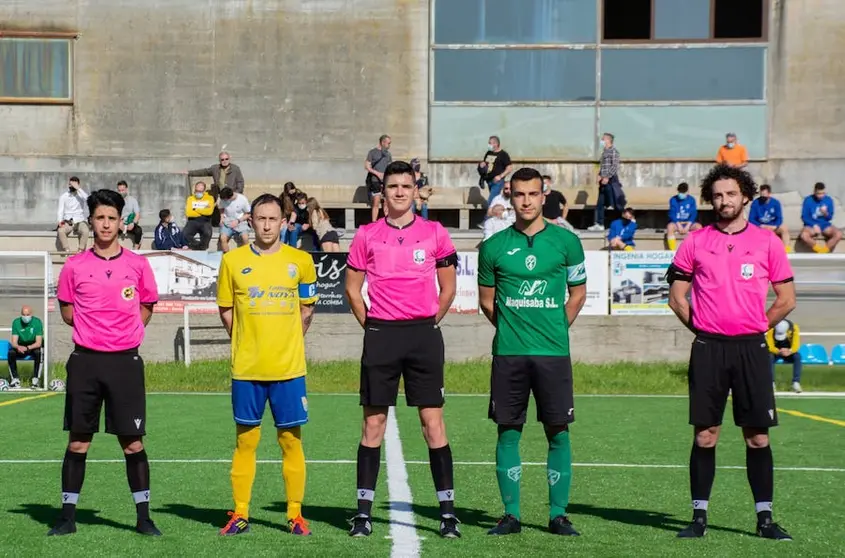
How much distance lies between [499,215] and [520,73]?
22.1ft

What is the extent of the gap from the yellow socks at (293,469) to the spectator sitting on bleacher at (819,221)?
1859 centimetres

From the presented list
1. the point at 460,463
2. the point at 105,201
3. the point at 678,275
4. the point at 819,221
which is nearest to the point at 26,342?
the point at 460,463

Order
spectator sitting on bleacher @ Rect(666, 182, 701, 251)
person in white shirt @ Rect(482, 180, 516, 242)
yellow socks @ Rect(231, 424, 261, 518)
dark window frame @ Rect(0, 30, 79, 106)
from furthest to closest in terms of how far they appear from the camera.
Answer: dark window frame @ Rect(0, 30, 79, 106)
spectator sitting on bleacher @ Rect(666, 182, 701, 251)
person in white shirt @ Rect(482, 180, 516, 242)
yellow socks @ Rect(231, 424, 261, 518)

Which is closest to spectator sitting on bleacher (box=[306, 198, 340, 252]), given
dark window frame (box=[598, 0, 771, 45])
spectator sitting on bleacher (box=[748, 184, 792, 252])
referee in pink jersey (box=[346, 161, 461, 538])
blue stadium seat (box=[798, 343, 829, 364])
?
spectator sitting on bleacher (box=[748, 184, 792, 252])

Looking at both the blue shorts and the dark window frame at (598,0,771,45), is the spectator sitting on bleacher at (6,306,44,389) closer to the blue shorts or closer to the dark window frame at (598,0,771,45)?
the blue shorts

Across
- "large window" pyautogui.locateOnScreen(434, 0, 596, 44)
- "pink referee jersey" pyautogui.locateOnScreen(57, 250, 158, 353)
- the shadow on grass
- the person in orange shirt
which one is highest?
"large window" pyautogui.locateOnScreen(434, 0, 596, 44)

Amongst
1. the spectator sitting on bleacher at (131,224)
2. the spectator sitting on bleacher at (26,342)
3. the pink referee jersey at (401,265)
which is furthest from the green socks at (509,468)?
the spectator sitting on bleacher at (131,224)

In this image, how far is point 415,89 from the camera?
30.0m

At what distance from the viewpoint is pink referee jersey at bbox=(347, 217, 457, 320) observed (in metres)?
8.01

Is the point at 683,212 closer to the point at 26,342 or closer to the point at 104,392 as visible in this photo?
the point at 26,342

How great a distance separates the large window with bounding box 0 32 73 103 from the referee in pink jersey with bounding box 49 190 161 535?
2311 cm

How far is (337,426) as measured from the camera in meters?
14.8

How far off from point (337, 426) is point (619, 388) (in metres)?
7.32

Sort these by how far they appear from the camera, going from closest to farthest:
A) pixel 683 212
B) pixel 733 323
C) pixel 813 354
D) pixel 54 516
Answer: pixel 733 323 → pixel 54 516 → pixel 813 354 → pixel 683 212
